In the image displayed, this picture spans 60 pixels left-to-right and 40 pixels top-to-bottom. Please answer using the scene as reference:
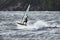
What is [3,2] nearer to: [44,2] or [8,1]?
[8,1]

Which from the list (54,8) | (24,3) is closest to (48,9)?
(54,8)

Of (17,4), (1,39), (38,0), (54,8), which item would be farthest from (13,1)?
(1,39)

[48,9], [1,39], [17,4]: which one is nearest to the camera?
[1,39]

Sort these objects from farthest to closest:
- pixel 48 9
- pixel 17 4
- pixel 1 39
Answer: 1. pixel 17 4
2. pixel 48 9
3. pixel 1 39

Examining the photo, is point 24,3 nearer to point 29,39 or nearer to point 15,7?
point 15,7

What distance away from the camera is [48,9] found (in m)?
78.2

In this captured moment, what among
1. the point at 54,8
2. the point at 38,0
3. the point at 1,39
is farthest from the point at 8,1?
the point at 1,39

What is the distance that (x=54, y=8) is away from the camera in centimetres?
7931

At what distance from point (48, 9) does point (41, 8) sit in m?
2.98

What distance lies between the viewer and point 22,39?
18.1m

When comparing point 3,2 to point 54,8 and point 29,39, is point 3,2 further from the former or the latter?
point 29,39

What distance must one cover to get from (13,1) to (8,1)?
2468 millimetres

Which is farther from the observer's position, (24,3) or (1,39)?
(24,3)

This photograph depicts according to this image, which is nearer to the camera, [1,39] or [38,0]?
[1,39]
